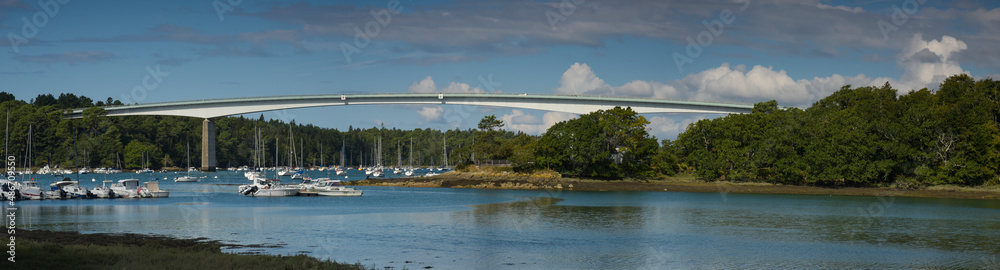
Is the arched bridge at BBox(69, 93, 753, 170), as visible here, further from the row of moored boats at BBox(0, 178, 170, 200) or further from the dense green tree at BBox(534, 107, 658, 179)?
the row of moored boats at BBox(0, 178, 170, 200)

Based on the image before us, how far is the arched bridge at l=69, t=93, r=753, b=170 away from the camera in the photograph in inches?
4963

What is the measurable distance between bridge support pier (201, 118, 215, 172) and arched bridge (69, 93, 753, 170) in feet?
0.94

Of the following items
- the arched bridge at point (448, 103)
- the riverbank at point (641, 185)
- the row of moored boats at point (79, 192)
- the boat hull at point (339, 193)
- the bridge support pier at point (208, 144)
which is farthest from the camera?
the bridge support pier at point (208, 144)

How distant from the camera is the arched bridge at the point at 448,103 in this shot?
12606 centimetres

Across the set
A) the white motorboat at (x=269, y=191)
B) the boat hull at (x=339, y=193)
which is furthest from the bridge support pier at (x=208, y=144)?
the boat hull at (x=339, y=193)

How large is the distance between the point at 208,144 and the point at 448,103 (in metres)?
57.7

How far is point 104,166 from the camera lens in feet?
598

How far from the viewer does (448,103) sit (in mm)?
134375

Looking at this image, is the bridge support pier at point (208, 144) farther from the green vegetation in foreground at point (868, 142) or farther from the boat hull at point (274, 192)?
the green vegetation in foreground at point (868, 142)

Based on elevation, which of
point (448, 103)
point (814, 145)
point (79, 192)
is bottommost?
point (79, 192)

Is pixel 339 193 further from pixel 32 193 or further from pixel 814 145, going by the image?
pixel 814 145

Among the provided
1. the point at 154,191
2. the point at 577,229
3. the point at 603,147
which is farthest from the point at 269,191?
the point at 603,147

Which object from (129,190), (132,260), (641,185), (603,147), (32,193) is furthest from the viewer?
(603,147)

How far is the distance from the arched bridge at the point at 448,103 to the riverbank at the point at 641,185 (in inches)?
739
